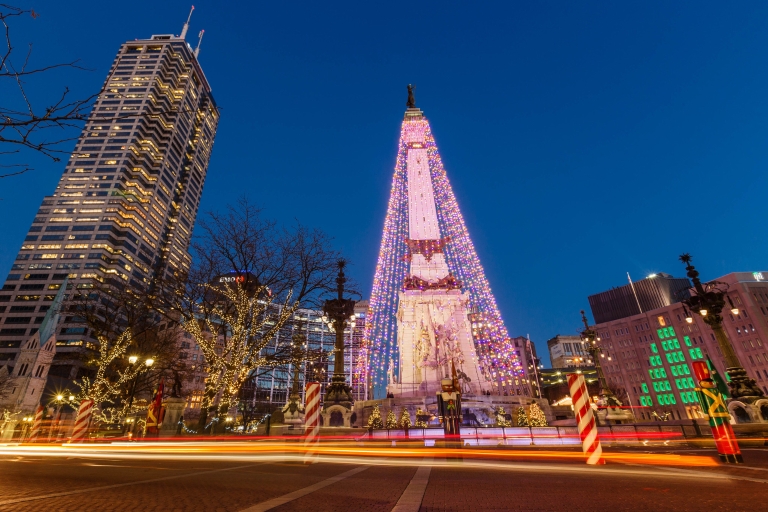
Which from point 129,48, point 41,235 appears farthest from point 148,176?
point 129,48

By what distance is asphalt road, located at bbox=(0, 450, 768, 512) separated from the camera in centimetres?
411

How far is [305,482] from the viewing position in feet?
19.8

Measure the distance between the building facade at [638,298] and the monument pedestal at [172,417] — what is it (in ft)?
350

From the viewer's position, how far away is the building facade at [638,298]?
94312 millimetres

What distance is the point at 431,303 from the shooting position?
132 feet

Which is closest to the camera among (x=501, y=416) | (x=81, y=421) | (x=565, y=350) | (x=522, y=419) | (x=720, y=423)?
(x=720, y=423)

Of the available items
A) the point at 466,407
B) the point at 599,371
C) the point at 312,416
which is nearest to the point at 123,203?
the point at 466,407

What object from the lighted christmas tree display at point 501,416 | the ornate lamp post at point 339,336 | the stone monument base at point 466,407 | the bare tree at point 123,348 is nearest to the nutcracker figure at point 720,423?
the ornate lamp post at point 339,336

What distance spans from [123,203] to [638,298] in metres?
139

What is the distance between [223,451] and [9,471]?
581 cm

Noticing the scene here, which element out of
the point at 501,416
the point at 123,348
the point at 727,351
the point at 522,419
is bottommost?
the point at 522,419

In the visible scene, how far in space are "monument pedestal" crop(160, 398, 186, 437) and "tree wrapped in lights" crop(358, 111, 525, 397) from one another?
47.0 ft

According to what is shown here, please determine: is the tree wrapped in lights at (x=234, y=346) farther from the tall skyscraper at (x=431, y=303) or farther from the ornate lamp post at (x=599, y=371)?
the ornate lamp post at (x=599, y=371)

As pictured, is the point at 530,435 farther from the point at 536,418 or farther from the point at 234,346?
the point at 234,346
